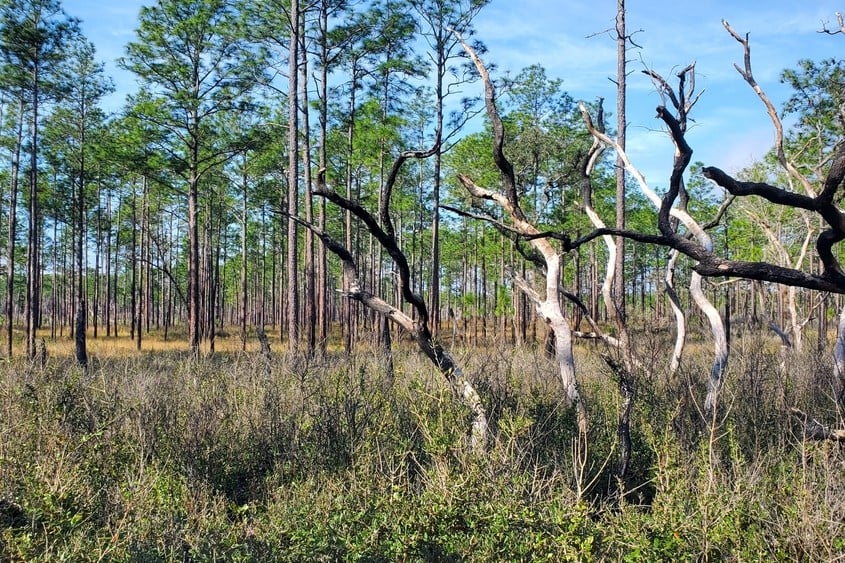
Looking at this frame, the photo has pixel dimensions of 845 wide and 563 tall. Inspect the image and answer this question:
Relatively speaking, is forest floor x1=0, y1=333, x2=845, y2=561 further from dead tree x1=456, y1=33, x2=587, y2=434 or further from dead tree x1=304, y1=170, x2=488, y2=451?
dead tree x1=456, y1=33, x2=587, y2=434

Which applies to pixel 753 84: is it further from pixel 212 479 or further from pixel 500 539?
pixel 212 479

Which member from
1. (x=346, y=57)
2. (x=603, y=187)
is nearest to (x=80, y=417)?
(x=346, y=57)

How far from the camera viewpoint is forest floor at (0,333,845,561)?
3.44 meters

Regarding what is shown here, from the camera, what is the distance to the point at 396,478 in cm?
449

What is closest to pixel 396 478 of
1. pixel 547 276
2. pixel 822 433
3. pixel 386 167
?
pixel 547 276

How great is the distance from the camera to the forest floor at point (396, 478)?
11.3 ft

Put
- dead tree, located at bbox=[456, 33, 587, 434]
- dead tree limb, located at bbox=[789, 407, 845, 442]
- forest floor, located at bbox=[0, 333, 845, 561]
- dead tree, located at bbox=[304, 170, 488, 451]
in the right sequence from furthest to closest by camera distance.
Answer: dead tree, located at bbox=[456, 33, 587, 434]
dead tree, located at bbox=[304, 170, 488, 451]
dead tree limb, located at bbox=[789, 407, 845, 442]
forest floor, located at bbox=[0, 333, 845, 561]

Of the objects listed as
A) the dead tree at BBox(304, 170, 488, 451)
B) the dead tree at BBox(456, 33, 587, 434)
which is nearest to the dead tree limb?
the dead tree at BBox(456, 33, 587, 434)

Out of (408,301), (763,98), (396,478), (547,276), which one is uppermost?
(763,98)


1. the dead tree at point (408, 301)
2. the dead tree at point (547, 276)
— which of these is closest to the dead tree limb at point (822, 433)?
the dead tree at point (547, 276)

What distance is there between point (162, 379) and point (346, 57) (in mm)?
11382

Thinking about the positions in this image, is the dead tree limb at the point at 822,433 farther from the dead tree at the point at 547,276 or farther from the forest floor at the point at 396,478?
the dead tree at the point at 547,276

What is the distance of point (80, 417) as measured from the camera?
18.8 ft

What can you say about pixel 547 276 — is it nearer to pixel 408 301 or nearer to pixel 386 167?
pixel 408 301
